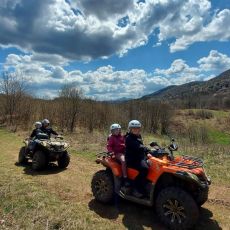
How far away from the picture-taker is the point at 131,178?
687cm

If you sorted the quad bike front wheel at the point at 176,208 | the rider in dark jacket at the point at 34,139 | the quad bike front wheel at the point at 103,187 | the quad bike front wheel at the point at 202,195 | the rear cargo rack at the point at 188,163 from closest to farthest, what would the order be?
the quad bike front wheel at the point at 176,208, the quad bike front wheel at the point at 202,195, the rear cargo rack at the point at 188,163, the quad bike front wheel at the point at 103,187, the rider in dark jacket at the point at 34,139

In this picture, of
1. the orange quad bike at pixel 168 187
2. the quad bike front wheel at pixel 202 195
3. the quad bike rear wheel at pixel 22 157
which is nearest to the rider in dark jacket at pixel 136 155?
the orange quad bike at pixel 168 187

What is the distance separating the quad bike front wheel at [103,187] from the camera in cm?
718

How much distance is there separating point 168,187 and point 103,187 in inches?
70.5

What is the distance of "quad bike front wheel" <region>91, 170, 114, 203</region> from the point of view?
7180 millimetres

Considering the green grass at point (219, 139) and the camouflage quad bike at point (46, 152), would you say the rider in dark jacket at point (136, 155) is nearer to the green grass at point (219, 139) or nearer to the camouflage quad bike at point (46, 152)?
the camouflage quad bike at point (46, 152)

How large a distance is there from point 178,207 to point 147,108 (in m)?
37.0

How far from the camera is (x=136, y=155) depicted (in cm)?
680

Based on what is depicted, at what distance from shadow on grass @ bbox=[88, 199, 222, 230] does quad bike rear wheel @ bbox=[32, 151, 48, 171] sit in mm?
3719

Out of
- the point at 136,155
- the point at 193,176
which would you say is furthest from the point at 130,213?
the point at 193,176

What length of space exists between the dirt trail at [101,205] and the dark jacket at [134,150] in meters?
1.13

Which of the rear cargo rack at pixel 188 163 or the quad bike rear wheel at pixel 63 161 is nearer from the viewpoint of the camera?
the rear cargo rack at pixel 188 163

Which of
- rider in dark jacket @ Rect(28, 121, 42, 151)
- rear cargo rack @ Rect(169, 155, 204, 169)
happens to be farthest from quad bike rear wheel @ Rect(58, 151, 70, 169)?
rear cargo rack @ Rect(169, 155, 204, 169)

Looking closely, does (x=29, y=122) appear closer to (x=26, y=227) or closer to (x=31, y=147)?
(x=31, y=147)
